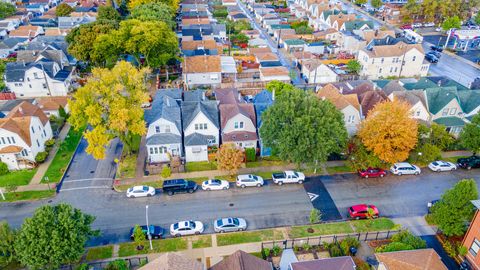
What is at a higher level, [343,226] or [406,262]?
[406,262]

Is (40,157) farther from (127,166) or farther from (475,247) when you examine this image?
(475,247)

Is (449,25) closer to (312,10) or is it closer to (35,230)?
(312,10)

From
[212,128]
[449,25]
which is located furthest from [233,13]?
[212,128]

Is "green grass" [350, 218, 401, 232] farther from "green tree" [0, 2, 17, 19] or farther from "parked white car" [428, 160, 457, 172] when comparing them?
"green tree" [0, 2, 17, 19]

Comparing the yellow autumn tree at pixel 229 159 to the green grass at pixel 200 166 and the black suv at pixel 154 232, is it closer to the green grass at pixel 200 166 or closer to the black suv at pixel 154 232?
the green grass at pixel 200 166

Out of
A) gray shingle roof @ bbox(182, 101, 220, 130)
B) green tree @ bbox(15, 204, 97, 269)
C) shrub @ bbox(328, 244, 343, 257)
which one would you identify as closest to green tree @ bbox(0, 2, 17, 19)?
gray shingle roof @ bbox(182, 101, 220, 130)

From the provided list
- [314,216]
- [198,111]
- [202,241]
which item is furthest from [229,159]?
[314,216]

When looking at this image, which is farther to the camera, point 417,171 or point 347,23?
point 347,23
